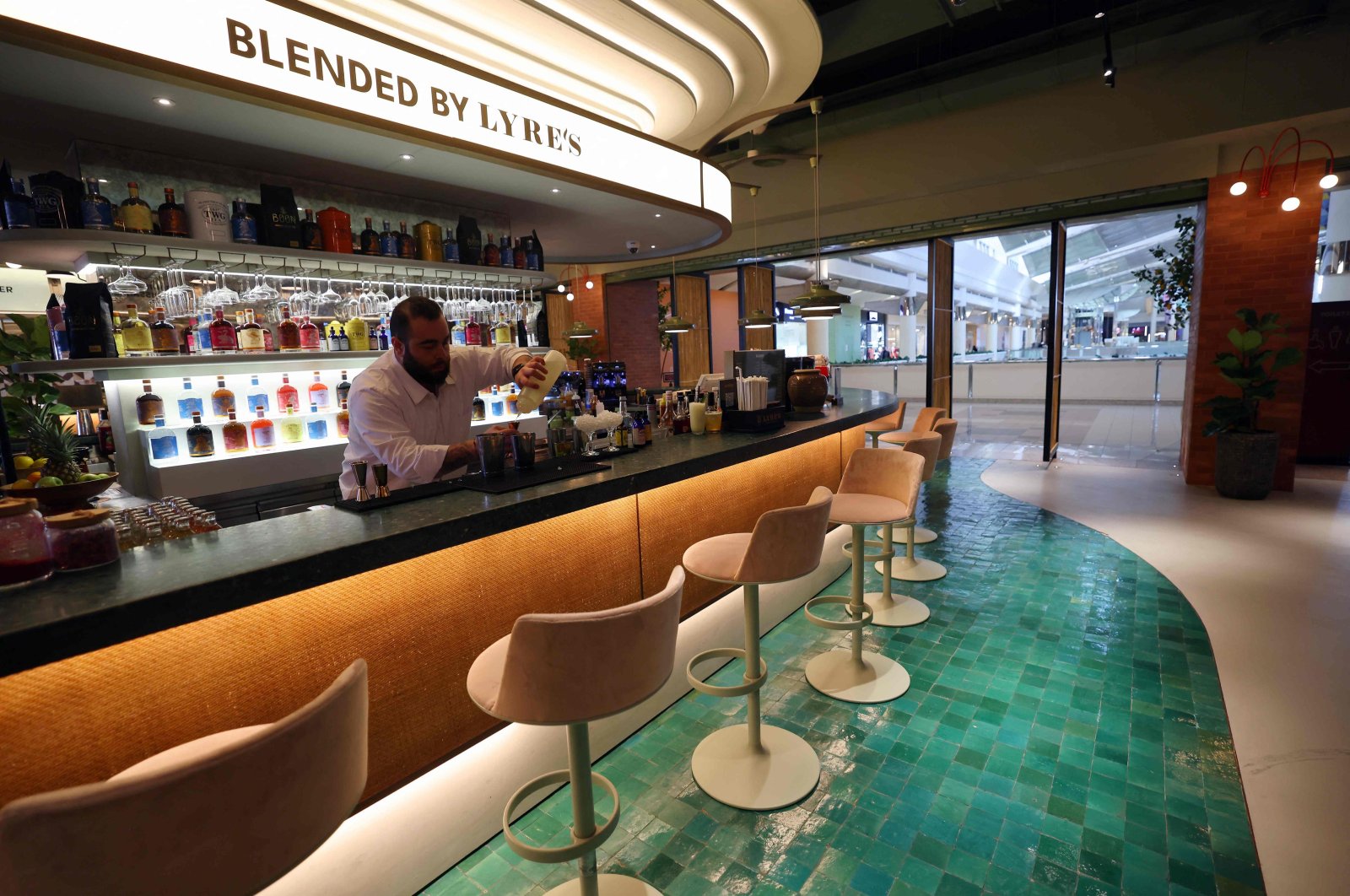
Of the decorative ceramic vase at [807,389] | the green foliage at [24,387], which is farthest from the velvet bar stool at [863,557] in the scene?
the green foliage at [24,387]

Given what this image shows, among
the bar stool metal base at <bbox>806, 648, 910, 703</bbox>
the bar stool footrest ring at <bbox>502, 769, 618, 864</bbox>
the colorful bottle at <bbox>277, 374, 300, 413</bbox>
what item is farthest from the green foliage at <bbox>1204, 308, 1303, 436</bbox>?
the colorful bottle at <bbox>277, 374, 300, 413</bbox>

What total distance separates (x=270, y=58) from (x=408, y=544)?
1.74 metres

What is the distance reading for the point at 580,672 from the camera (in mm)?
1296

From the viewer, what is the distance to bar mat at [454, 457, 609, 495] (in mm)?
2039

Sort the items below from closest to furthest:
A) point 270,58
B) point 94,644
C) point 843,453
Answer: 1. point 94,644
2. point 270,58
3. point 843,453

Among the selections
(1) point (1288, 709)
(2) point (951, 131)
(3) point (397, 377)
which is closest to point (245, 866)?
(3) point (397, 377)

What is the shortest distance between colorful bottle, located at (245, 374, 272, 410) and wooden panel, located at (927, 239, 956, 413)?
7056mm

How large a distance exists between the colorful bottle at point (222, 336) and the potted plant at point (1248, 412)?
7.77m

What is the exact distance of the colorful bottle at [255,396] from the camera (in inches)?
→ 151

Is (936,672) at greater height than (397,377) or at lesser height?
lesser

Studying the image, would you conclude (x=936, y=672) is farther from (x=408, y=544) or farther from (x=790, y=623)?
(x=408, y=544)

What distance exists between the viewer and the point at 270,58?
201cm

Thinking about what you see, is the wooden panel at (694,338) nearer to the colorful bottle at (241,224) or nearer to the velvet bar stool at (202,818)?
the colorful bottle at (241,224)

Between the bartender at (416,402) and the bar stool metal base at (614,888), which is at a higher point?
the bartender at (416,402)
